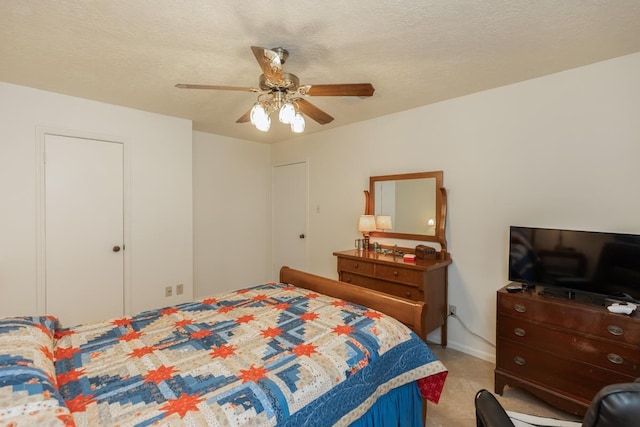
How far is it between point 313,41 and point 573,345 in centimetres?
248

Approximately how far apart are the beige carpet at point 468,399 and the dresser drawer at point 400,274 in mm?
779

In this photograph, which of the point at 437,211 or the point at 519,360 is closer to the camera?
the point at 519,360

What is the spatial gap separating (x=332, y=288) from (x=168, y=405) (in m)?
1.36

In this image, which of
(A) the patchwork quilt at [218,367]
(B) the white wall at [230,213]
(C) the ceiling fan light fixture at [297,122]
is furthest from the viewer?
(B) the white wall at [230,213]

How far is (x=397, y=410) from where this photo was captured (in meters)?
1.57

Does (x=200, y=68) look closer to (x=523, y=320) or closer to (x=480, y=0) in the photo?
(x=480, y=0)

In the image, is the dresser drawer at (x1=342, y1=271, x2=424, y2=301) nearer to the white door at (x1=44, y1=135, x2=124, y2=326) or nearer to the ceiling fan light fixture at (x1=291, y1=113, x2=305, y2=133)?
the ceiling fan light fixture at (x1=291, y1=113, x2=305, y2=133)

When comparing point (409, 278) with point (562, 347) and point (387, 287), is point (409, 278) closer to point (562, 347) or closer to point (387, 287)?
point (387, 287)

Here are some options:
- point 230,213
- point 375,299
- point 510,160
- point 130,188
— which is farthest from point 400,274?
point 130,188

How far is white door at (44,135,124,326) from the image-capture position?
9.08ft

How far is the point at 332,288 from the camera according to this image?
2240 mm

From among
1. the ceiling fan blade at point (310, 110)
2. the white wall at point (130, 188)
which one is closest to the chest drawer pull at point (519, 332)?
the ceiling fan blade at point (310, 110)

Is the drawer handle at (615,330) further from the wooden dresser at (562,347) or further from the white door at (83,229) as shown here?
the white door at (83,229)

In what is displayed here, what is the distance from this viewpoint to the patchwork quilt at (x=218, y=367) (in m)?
1.00
